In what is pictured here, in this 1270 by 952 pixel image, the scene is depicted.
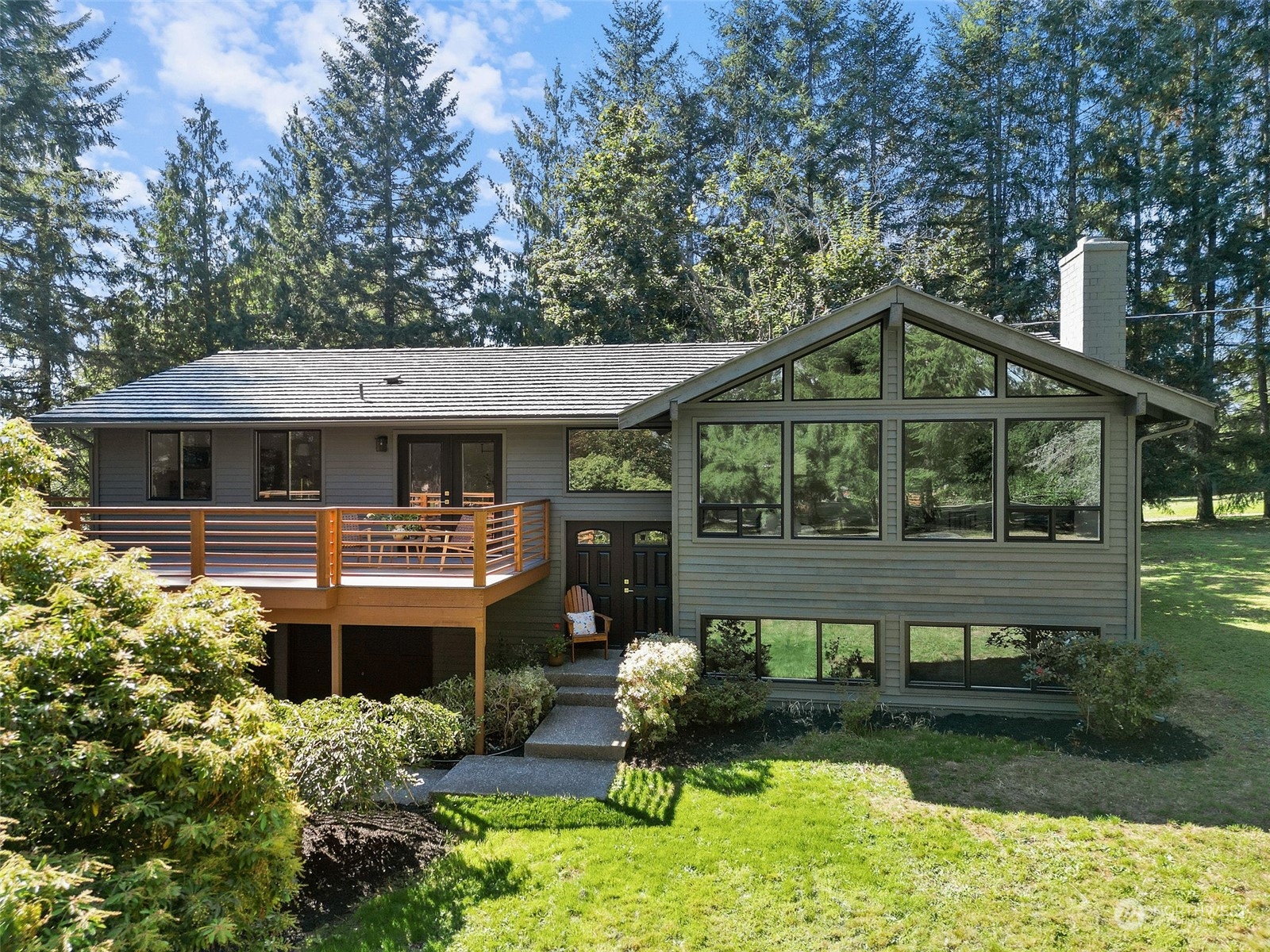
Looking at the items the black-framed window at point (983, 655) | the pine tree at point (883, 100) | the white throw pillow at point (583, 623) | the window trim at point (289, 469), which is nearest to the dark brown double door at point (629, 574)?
the white throw pillow at point (583, 623)

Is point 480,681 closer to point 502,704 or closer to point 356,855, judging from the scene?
point 502,704

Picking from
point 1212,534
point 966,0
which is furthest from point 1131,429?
point 966,0

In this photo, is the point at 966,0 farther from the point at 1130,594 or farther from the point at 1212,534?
the point at 1130,594

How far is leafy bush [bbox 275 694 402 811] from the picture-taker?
6074mm

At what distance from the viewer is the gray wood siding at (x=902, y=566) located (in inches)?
368

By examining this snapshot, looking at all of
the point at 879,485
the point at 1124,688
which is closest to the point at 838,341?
the point at 879,485

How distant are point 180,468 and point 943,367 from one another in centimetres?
1243

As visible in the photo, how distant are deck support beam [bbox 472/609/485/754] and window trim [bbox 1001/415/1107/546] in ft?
22.9

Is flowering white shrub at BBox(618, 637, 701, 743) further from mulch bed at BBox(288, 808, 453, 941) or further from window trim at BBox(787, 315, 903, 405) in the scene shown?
window trim at BBox(787, 315, 903, 405)

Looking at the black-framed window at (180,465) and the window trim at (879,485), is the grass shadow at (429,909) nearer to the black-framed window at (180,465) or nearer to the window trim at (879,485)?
the window trim at (879,485)

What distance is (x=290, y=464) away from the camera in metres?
12.1

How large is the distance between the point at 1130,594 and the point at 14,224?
3025 cm

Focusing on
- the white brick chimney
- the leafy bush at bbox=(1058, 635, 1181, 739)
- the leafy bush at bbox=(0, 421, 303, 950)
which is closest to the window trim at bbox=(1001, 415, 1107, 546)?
the white brick chimney

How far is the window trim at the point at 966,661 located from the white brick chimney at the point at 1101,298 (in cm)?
361
